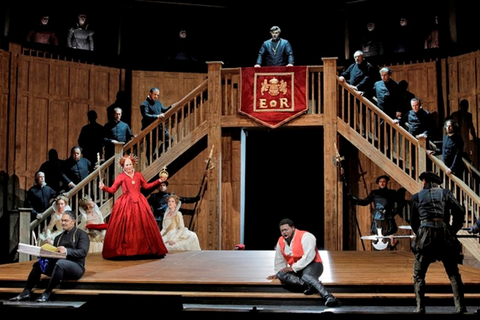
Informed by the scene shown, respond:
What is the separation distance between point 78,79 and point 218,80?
301 centimetres

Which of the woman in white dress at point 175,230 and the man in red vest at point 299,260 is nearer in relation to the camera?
the man in red vest at point 299,260

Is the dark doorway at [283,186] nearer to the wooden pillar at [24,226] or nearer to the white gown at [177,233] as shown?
the white gown at [177,233]

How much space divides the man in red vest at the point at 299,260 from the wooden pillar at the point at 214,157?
4.44m

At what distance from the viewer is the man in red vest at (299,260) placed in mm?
6152

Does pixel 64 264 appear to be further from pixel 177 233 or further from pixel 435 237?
pixel 435 237

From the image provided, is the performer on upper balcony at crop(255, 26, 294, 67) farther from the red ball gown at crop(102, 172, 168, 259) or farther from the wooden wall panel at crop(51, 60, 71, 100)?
the red ball gown at crop(102, 172, 168, 259)

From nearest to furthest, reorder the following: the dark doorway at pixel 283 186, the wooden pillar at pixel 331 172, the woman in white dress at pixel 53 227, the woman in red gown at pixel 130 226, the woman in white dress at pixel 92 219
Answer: the woman in red gown at pixel 130 226 < the woman in white dress at pixel 53 227 < the woman in white dress at pixel 92 219 < the wooden pillar at pixel 331 172 < the dark doorway at pixel 283 186

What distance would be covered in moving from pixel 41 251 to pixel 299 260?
259 centimetres

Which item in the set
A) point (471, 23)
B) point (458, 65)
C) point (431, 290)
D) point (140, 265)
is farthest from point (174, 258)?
point (471, 23)

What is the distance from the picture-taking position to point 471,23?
11945 mm

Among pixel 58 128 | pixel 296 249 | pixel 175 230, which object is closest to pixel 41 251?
pixel 296 249

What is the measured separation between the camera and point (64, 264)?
258 inches

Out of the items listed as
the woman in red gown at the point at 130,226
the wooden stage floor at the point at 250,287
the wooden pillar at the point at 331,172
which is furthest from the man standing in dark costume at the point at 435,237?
the wooden pillar at the point at 331,172

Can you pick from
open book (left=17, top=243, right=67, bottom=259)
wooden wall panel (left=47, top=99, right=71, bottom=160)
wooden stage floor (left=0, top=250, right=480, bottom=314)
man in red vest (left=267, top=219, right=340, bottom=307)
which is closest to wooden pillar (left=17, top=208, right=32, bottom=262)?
wooden stage floor (left=0, top=250, right=480, bottom=314)
